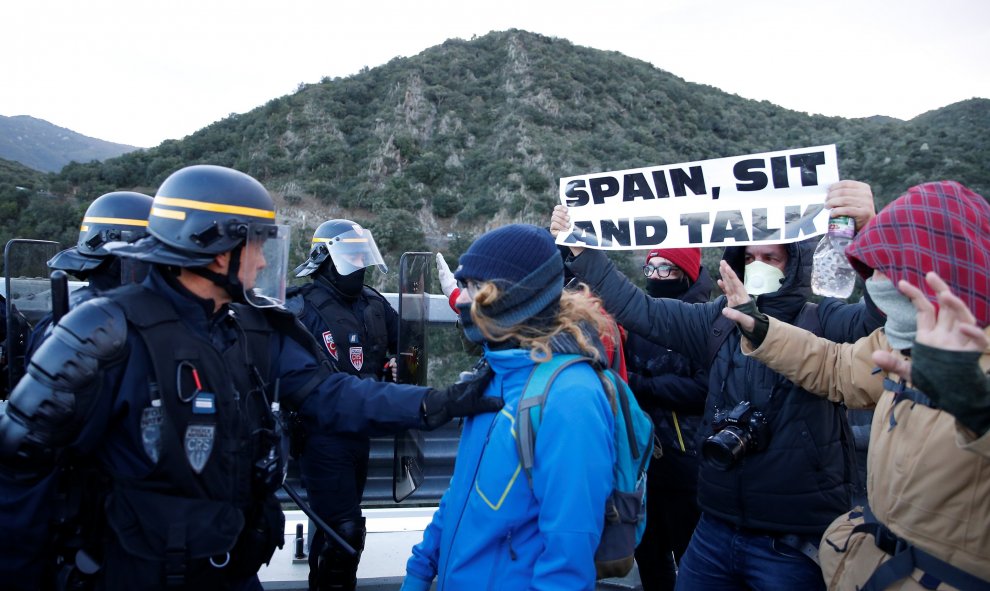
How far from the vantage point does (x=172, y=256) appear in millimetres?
2238

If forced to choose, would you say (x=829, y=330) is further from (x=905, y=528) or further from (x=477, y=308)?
(x=477, y=308)

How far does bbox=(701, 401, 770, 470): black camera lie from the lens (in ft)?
8.64

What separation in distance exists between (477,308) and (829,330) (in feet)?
5.49

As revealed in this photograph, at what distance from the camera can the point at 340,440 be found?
Result: 414 cm

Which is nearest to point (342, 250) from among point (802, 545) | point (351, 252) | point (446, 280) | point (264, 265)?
point (351, 252)

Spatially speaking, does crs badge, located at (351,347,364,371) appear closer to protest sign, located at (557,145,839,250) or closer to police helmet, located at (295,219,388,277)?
police helmet, located at (295,219,388,277)

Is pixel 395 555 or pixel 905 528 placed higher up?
pixel 905 528

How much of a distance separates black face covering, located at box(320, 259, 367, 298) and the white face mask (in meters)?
2.72

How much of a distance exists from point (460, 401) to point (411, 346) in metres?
2.29

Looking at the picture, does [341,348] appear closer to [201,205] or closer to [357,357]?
[357,357]

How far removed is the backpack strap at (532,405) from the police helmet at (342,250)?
2843 millimetres

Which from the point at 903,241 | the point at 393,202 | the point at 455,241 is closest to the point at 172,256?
the point at 903,241

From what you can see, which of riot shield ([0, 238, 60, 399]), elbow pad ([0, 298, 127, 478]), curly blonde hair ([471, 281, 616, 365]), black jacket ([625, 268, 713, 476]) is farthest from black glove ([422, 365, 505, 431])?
riot shield ([0, 238, 60, 399])

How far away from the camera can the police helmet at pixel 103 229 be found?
3447mm
